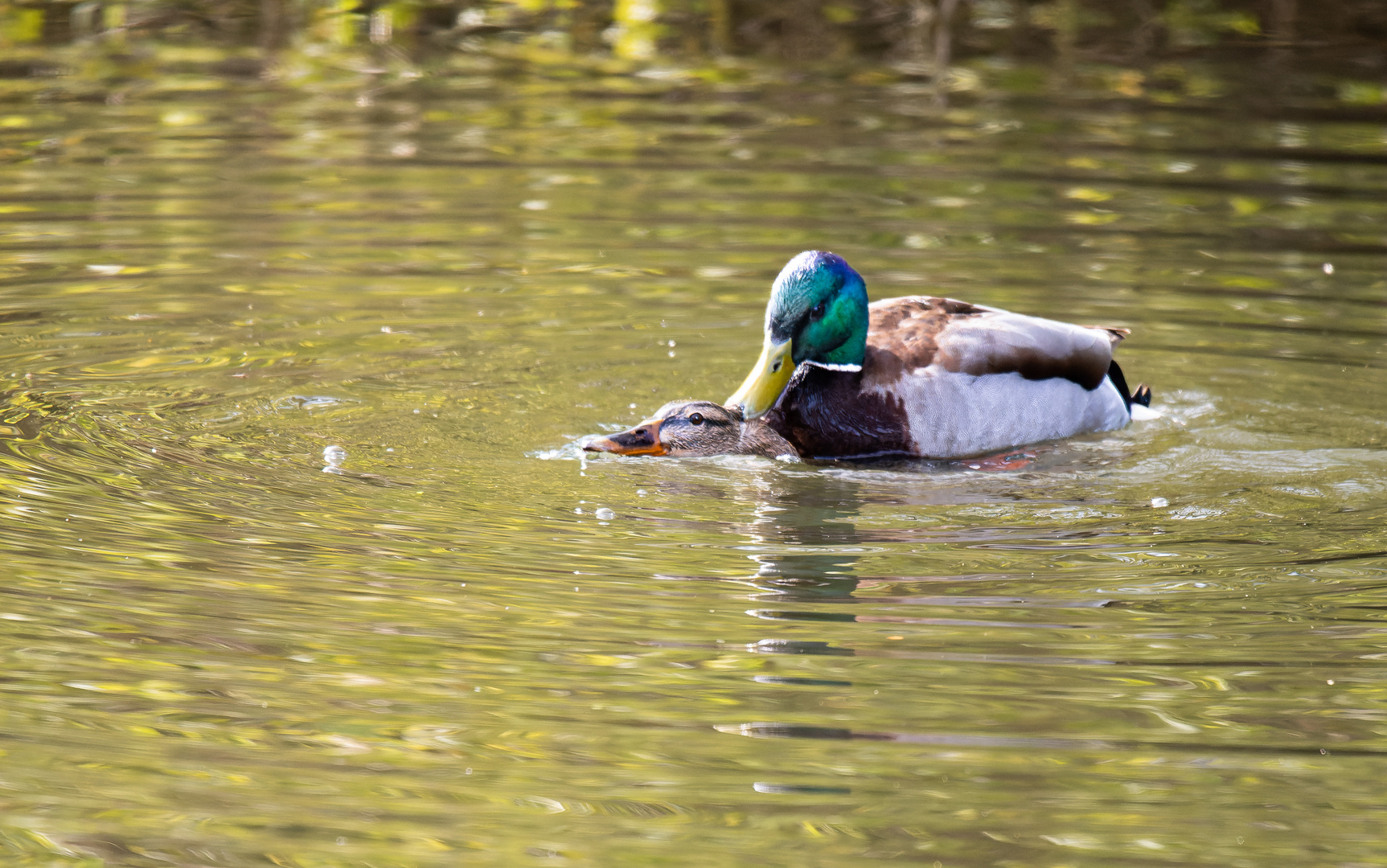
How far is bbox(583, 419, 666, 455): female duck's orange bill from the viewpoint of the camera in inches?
288

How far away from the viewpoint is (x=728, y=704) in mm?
Answer: 4770

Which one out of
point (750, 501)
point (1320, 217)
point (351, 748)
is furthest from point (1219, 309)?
point (351, 748)

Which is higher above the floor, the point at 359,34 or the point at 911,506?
the point at 359,34

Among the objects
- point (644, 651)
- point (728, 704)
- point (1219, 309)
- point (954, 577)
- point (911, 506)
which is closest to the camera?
point (728, 704)

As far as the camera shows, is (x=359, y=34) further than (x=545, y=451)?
→ Yes

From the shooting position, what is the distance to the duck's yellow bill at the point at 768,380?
7395 mm

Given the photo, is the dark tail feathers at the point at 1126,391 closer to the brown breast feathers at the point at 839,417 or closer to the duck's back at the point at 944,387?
the duck's back at the point at 944,387

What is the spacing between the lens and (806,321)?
7.39 m

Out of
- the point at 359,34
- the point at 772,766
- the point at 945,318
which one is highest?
the point at 359,34

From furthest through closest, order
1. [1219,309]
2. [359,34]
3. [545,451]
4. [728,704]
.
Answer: [359,34] → [1219,309] → [545,451] → [728,704]

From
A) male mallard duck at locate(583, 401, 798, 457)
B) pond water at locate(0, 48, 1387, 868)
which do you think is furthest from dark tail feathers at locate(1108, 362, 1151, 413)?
male mallard duck at locate(583, 401, 798, 457)

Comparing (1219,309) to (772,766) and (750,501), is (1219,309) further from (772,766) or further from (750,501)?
(772,766)

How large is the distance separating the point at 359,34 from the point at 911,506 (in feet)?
40.5

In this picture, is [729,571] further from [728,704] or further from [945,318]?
[945,318]
